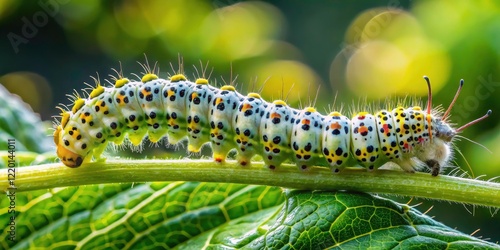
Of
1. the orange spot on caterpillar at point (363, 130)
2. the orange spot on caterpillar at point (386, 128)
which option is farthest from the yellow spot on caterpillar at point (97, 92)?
the orange spot on caterpillar at point (386, 128)

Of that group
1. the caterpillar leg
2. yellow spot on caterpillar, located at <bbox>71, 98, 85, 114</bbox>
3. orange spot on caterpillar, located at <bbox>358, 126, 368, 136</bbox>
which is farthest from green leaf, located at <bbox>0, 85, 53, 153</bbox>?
the caterpillar leg

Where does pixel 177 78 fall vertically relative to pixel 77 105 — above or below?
above

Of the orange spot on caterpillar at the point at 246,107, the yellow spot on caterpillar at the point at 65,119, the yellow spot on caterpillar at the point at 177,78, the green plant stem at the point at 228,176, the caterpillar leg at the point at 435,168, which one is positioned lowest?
the green plant stem at the point at 228,176

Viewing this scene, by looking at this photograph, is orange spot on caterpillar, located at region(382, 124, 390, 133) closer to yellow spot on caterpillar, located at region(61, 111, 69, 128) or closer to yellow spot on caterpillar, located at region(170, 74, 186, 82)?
yellow spot on caterpillar, located at region(170, 74, 186, 82)

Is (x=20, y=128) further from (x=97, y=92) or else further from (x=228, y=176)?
(x=228, y=176)

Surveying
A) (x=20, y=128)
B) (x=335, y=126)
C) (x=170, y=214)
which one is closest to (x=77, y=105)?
(x=170, y=214)

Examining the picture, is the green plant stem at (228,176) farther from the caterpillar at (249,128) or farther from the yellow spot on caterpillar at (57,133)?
the yellow spot on caterpillar at (57,133)

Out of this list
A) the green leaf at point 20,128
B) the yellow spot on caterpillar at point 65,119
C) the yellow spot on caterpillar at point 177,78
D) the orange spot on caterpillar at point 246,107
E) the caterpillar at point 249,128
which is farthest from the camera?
the green leaf at point 20,128
